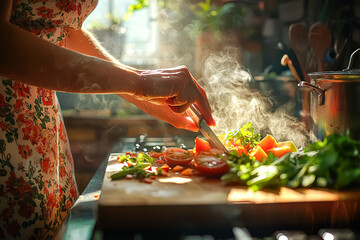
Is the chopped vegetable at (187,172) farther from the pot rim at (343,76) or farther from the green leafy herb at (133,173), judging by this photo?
the pot rim at (343,76)

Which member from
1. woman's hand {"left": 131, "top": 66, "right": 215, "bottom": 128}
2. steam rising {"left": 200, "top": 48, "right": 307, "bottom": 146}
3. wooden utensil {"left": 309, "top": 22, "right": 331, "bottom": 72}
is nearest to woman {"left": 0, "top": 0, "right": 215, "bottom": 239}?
woman's hand {"left": 131, "top": 66, "right": 215, "bottom": 128}

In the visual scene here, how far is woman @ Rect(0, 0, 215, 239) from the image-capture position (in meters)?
0.98

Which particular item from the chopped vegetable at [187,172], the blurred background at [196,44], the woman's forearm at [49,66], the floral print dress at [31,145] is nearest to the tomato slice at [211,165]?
the chopped vegetable at [187,172]

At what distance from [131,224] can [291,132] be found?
4.16ft

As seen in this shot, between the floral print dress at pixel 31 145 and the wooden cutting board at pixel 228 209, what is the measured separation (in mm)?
322

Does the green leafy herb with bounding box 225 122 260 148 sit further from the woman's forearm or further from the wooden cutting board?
the woman's forearm

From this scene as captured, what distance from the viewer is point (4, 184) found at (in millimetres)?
1168

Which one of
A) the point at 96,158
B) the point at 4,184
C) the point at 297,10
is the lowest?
the point at 96,158

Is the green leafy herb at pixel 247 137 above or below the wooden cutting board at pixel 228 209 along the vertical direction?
above

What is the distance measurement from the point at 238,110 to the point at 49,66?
1.31 metres

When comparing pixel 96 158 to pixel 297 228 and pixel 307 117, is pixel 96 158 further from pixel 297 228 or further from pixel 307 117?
pixel 297 228

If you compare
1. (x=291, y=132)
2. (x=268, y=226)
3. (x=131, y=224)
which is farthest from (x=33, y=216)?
(x=291, y=132)

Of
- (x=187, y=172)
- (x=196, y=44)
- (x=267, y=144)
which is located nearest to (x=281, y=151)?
(x=267, y=144)

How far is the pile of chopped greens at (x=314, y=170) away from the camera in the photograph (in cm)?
106
